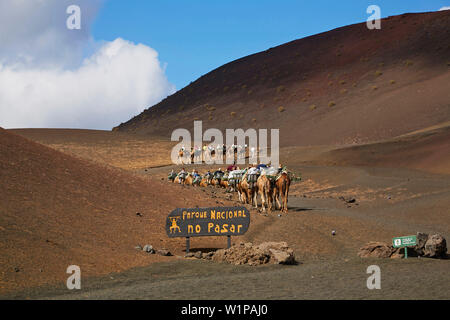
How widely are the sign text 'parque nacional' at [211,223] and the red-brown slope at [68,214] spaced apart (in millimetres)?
1351

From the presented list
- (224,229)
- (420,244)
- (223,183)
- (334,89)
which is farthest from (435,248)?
(334,89)

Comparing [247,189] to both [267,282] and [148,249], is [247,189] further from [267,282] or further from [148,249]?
[267,282]

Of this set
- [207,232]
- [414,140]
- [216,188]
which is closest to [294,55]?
[414,140]

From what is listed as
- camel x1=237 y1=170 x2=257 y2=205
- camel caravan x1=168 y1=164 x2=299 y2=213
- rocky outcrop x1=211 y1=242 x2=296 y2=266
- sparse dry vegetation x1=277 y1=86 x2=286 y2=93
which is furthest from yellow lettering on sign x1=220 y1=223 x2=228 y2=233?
sparse dry vegetation x1=277 y1=86 x2=286 y2=93

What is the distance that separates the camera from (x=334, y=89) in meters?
93.4

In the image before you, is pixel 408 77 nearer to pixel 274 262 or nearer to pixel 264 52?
pixel 264 52

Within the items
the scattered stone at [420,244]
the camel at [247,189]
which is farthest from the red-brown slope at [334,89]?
the scattered stone at [420,244]

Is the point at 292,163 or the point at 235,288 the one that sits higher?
the point at 292,163

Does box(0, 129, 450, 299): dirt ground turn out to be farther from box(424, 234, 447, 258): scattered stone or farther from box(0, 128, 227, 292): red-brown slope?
box(424, 234, 447, 258): scattered stone

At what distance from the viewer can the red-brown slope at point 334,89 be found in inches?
2982

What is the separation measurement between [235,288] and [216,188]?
29.5 m

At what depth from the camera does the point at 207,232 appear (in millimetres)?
17766

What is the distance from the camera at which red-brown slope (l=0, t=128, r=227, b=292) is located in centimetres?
1455
